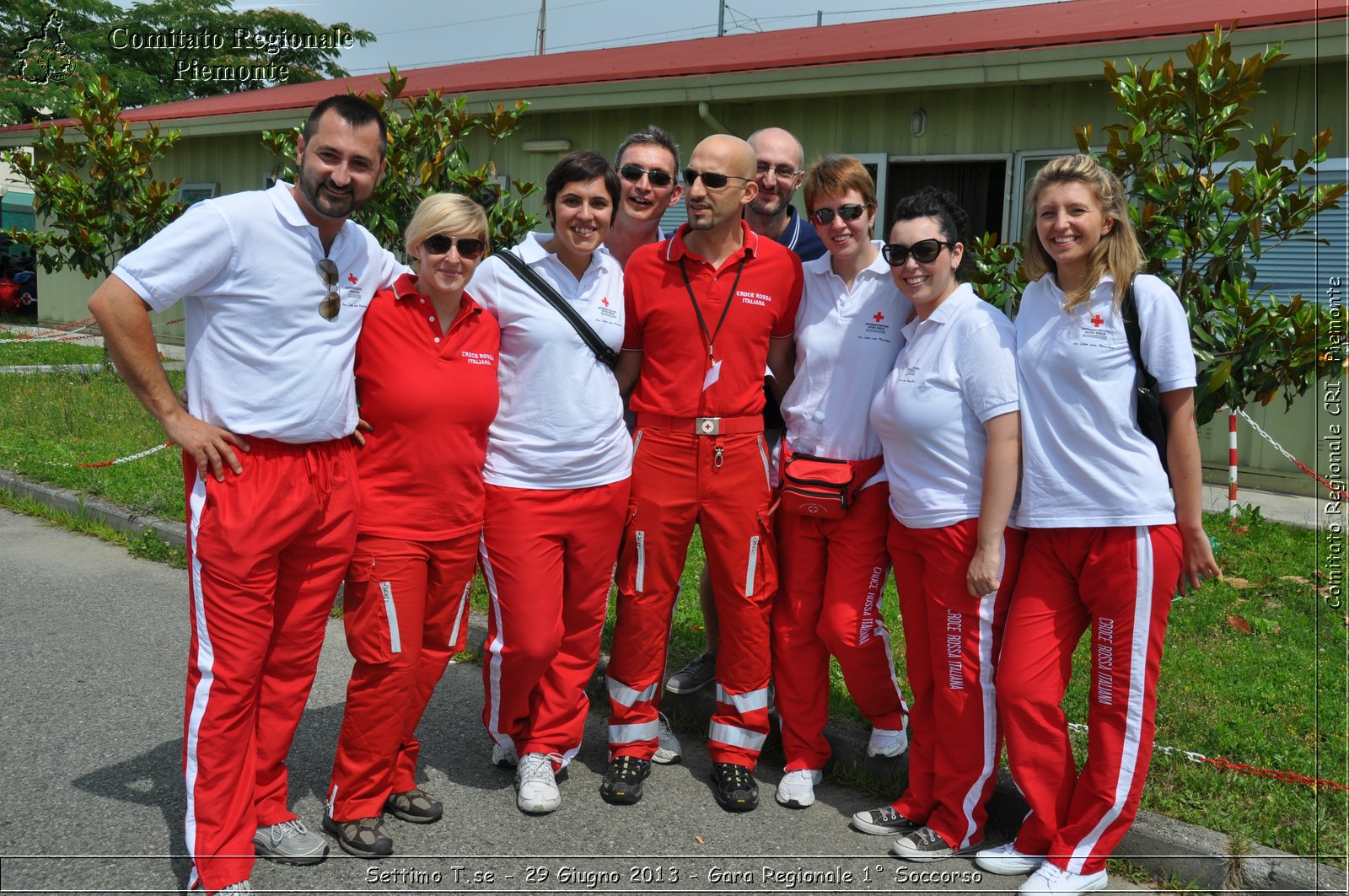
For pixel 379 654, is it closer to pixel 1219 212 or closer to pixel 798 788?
pixel 798 788

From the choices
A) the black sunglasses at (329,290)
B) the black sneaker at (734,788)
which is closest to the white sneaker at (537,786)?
the black sneaker at (734,788)

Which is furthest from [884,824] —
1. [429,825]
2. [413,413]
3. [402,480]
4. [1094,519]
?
[413,413]

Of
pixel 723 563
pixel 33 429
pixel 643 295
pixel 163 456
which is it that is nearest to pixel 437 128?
pixel 163 456

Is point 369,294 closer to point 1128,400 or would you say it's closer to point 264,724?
point 264,724

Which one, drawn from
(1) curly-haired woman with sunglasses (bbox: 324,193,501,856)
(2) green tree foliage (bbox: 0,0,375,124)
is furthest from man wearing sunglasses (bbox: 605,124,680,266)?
(2) green tree foliage (bbox: 0,0,375,124)

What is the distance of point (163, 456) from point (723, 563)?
692cm

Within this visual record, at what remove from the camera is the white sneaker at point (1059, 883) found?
346cm

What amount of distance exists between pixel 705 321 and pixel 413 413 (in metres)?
1.16

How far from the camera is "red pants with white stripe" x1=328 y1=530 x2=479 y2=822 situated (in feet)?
12.0

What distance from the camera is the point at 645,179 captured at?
171 inches

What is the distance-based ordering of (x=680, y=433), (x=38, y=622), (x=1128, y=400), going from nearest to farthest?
(x=1128, y=400) < (x=680, y=433) < (x=38, y=622)

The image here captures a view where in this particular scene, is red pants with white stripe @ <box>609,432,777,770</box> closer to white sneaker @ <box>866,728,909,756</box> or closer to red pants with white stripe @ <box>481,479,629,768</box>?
red pants with white stripe @ <box>481,479,629,768</box>

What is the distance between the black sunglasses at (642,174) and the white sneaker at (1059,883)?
2856 millimetres

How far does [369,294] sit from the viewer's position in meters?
3.72
